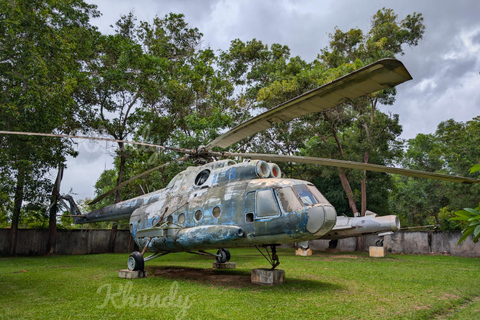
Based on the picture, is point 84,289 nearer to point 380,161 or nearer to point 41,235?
point 41,235

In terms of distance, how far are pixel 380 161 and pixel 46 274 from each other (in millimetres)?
22592

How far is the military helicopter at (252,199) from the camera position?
6.12m

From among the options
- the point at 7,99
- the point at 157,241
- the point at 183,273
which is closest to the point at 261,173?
the point at 157,241

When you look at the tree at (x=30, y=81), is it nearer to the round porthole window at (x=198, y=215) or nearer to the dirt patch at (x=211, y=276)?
the dirt patch at (x=211, y=276)

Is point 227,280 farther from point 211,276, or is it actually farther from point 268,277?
point 268,277

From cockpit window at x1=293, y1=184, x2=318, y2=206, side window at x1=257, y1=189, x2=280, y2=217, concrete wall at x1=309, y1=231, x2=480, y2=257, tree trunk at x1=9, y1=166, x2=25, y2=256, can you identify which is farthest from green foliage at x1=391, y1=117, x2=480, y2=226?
tree trunk at x1=9, y1=166, x2=25, y2=256

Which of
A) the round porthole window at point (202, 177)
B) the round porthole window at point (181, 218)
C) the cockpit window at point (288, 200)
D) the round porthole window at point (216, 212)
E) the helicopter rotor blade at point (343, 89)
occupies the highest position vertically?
the helicopter rotor blade at point (343, 89)

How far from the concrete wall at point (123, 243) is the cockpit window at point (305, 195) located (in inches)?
701

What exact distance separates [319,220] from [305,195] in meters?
0.77

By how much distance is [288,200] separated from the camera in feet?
26.1

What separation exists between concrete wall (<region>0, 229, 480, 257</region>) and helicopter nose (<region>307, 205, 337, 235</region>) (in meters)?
18.3

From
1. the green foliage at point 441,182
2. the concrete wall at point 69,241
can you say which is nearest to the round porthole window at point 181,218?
the concrete wall at point 69,241

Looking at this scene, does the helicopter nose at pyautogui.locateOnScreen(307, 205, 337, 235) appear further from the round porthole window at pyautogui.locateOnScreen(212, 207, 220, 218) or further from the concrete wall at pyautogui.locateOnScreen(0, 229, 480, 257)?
the concrete wall at pyautogui.locateOnScreen(0, 229, 480, 257)

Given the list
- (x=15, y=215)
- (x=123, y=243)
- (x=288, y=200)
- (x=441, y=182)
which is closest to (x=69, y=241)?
(x=123, y=243)
